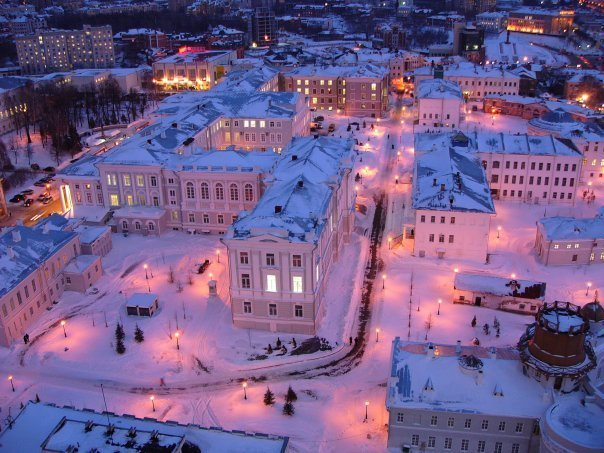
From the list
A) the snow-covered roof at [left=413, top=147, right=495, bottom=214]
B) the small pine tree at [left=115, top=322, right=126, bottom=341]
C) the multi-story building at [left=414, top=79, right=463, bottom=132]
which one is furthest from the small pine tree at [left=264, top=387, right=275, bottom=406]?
the multi-story building at [left=414, top=79, right=463, bottom=132]

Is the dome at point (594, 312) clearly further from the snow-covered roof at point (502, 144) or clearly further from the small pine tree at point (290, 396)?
the snow-covered roof at point (502, 144)

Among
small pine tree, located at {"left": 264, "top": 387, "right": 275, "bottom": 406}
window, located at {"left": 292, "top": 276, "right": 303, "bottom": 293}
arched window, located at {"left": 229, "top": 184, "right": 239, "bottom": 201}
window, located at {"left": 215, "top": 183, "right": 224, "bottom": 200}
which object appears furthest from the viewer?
window, located at {"left": 215, "top": 183, "right": 224, "bottom": 200}

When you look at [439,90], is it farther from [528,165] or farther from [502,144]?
[528,165]

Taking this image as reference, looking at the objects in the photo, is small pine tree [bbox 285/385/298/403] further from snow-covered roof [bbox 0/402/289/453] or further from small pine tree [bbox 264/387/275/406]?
snow-covered roof [bbox 0/402/289/453]

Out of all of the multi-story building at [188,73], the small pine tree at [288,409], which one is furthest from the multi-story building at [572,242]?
the multi-story building at [188,73]

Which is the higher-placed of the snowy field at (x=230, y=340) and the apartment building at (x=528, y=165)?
the apartment building at (x=528, y=165)

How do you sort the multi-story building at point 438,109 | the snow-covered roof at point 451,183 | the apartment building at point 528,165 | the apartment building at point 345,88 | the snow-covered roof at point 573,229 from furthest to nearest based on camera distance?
the apartment building at point 345,88
the multi-story building at point 438,109
the apartment building at point 528,165
the snow-covered roof at point 451,183
the snow-covered roof at point 573,229

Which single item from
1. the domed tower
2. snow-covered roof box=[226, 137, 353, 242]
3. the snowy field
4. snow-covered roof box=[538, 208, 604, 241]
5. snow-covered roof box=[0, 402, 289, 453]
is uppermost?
snow-covered roof box=[226, 137, 353, 242]
